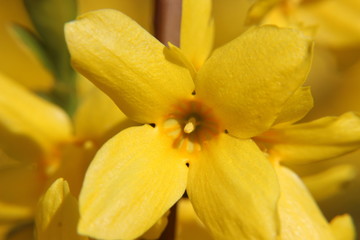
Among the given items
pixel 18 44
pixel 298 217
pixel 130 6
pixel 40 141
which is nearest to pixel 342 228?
pixel 298 217

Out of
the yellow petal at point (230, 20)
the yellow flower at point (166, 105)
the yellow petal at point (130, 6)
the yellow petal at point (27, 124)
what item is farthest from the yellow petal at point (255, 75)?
the yellow petal at point (130, 6)

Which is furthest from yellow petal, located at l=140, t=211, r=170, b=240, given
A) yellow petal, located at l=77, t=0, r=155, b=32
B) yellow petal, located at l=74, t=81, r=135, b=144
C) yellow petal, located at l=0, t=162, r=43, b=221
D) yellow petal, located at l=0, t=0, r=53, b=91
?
yellow petal, located at l=77, t=0, r=155, b=32

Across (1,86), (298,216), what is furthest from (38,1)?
(298,216)

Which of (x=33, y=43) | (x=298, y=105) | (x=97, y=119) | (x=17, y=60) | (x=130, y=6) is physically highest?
(x=298, y=105)

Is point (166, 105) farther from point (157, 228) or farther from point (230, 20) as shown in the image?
point (230, 20)

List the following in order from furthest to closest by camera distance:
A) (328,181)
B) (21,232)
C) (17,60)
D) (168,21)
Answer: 1. (17,60)
2. (21,232)
3. (328,181)
4. (168,21)
